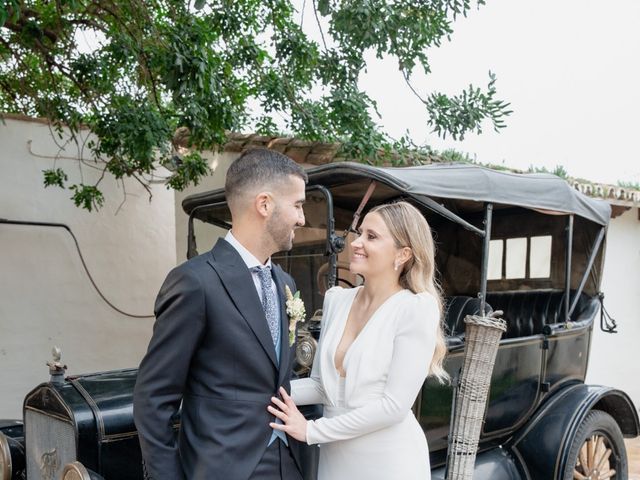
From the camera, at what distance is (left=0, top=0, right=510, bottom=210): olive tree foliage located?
466cm

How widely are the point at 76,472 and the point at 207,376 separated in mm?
849

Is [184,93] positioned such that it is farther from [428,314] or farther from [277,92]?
[428,314]

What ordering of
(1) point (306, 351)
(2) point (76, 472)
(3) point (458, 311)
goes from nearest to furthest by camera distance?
(2) point (76, 472), (1) point (306, 351), (3) point (458, 311)

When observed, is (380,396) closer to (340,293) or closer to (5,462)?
(340,293)

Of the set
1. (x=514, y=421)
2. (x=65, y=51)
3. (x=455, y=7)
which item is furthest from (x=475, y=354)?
(x=65, y=51)

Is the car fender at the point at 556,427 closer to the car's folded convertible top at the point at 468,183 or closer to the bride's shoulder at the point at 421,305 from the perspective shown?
the car's folded convertible top at the point at 468,183

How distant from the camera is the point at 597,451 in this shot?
3.73 meters

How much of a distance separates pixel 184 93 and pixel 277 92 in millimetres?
1185

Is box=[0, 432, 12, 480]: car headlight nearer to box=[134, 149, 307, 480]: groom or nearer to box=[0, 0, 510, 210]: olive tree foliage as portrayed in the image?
box=[134, 149, 307, 480]: groom

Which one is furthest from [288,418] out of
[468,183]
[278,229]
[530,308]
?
[530,308]

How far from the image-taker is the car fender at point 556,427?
3.39 metres

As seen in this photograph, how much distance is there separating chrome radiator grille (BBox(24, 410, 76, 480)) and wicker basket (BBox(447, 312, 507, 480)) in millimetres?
1444

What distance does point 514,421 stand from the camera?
356 cm

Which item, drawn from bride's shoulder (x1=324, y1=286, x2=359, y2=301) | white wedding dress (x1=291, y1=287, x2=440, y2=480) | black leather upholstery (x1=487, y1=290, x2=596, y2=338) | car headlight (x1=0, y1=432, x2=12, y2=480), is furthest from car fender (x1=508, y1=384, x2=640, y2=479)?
car headlight (x1=0, y1=432, x2=12, y2=480)
